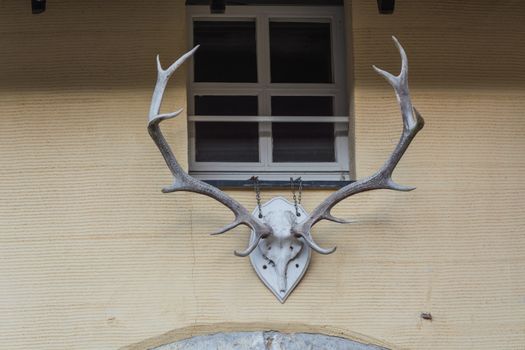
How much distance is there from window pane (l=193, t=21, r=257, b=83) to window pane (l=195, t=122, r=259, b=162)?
22cm

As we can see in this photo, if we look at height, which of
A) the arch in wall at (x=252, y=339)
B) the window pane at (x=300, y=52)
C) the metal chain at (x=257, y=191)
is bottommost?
the arch in wall at (x=252, y=339)

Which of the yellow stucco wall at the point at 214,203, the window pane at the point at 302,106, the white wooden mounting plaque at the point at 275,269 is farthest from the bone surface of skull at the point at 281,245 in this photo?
the window pane at the point at 302,106

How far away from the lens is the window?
473cm

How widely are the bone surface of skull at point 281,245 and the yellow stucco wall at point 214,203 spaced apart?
105 millimetres

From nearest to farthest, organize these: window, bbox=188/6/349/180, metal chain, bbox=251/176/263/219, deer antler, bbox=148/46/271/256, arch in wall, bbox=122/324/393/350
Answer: deer antler, bbox=148/46/271/256 → arch in wall, bbox=122/324/393/350 → metal chain, bbox=251/176/263/219 → window, bbox=188/6/349/180

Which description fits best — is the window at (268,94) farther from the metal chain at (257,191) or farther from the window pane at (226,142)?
the metal chain at (257,191)

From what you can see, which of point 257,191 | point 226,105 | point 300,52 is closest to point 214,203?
point 257,191

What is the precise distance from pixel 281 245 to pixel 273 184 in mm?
275

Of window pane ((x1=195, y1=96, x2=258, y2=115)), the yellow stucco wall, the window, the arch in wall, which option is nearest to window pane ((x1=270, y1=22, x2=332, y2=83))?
the window

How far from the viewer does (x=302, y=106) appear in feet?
16.0

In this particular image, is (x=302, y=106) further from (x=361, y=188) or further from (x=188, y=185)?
(x=188, y=185)

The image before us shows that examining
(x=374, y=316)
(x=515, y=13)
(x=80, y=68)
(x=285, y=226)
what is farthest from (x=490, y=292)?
(x=80, y=68)

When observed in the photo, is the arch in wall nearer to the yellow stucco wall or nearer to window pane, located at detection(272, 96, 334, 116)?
the yellow stucco wall

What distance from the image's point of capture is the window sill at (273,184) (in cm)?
448
